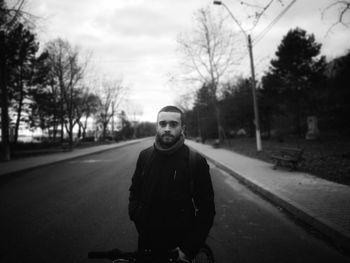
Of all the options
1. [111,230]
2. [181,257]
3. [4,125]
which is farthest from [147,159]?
[4,125]

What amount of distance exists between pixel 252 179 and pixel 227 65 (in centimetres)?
2036

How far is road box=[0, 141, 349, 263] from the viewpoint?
331 centimetres

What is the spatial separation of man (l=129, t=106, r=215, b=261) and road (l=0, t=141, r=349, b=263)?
5.69 ft

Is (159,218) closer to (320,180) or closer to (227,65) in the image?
(320,180)

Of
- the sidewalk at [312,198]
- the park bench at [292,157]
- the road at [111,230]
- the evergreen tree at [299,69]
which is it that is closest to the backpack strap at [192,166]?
the road at [111,230]

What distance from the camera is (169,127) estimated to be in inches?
80.5

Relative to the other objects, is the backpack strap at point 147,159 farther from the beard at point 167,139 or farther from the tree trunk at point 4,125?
the tree trunk at point 4,125

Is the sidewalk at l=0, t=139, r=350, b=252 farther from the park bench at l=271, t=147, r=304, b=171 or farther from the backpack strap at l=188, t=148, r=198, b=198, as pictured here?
the backpack strap at l=188, t=148, r=198, b=198

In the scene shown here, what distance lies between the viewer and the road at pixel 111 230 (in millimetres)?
3312

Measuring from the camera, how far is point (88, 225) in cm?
450

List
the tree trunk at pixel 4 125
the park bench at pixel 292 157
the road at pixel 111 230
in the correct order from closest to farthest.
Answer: the road at pixel 111 230
the park bench at pixel 292 157
the tree trunk at pixel 4 125

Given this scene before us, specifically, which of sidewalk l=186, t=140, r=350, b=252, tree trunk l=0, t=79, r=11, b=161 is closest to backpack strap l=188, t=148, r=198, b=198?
sidewalk l=186, t=140, r=350, b=252

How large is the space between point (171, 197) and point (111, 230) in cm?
295

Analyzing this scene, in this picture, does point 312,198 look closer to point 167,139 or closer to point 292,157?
point 292,157
